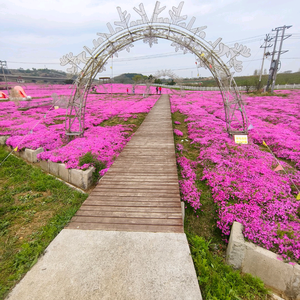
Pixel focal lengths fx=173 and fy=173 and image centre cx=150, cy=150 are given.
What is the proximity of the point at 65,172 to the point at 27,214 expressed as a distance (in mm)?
1872

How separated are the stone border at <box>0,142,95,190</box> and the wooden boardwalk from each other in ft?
2.53

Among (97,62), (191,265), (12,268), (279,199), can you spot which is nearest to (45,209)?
(12,268)

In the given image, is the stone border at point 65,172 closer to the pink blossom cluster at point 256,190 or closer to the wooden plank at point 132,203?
the wooden plank at point 132,203


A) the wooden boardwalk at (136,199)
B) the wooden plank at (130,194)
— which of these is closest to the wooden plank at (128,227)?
the wooden boardwalk at (136,199)

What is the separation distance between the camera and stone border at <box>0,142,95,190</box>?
578 cm

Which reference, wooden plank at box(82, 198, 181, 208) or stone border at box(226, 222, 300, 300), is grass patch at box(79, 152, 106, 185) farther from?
stone border at box(226, 222, 300, 300)

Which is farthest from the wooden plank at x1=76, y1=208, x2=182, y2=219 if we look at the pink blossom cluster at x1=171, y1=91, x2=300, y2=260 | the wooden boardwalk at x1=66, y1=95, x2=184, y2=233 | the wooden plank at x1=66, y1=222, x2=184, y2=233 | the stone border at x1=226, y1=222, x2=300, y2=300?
the pink blossom cluster at x1=171, y1=91, x2=300, y2=260

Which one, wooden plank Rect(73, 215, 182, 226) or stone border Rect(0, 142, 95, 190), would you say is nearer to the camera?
wooden plank Rect(73, 215, 182, 226)

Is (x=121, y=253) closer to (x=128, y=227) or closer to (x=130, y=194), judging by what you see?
(x=128, y=227)

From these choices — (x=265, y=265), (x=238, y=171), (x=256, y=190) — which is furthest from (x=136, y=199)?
(x=238, y=171)

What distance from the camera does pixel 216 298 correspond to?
2.43m

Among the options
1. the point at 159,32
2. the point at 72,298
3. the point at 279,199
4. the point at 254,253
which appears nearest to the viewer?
the point at 72,298

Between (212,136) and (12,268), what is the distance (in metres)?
9.58

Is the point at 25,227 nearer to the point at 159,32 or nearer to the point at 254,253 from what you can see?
the point at 254,253
